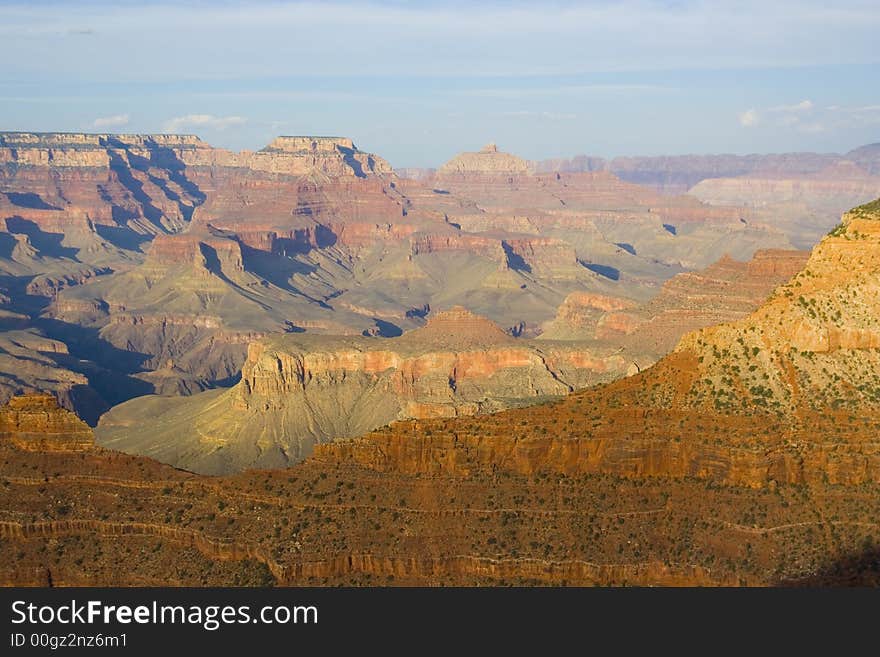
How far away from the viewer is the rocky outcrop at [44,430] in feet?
222

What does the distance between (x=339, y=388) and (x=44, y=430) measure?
275ft

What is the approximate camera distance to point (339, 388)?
151125 mm

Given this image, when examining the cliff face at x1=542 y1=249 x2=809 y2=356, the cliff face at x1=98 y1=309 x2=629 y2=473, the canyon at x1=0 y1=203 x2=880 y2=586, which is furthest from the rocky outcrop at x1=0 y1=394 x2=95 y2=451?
the cliff face at x1=542 y1=249 x2=809 y2=356

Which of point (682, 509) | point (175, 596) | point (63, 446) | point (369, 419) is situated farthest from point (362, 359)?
point (175, 596)

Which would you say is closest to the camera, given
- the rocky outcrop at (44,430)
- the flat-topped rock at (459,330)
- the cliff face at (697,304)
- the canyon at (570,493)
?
the canyon at (570,493)

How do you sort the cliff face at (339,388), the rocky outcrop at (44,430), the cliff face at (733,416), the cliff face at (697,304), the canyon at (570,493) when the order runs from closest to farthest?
the canyon at (570,493) → the cliff face at (733,416) → the rocky outcrop at (44,430) → the cliff face at (339,388) → the cliff face at (697,304)

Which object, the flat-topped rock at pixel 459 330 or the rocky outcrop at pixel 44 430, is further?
the flat-topped rock at pixel 459 330

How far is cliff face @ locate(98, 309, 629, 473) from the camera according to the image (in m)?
140

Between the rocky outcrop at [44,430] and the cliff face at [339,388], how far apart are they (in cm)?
6495

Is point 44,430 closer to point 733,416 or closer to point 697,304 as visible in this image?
point 733,416

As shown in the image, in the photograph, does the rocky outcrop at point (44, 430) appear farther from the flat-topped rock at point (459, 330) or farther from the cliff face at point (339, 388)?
the flat-topped rock at point (459, 330)

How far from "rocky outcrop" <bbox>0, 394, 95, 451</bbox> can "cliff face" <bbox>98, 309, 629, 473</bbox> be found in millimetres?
64947

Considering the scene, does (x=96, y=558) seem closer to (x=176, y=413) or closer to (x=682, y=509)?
(x=682, y=509)

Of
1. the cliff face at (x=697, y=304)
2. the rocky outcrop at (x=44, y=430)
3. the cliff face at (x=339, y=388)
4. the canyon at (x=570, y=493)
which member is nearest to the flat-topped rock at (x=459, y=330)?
the cliff face at (x=339, y=388)
